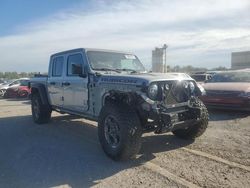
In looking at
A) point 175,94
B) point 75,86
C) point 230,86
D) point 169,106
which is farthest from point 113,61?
point 230,86

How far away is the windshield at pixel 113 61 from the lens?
7.36 m

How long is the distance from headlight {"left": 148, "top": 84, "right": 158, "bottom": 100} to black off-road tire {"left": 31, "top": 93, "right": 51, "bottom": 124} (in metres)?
4.90

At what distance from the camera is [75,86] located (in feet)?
25.1

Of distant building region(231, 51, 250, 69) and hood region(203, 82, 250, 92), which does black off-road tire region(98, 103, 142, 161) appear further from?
distant building region(231, 51, 250, 69)

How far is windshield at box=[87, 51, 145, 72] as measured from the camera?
290 inches

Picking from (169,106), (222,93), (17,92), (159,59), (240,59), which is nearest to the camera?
(169,106)

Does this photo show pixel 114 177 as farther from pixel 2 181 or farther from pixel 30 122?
pixel 30 122

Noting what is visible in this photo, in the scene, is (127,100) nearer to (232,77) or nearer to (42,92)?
(42,92)

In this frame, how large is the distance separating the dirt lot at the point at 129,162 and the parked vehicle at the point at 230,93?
1.79 meters

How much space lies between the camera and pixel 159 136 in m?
7.60

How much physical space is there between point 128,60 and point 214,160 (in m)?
3.40

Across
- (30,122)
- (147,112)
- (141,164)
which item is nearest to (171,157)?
(141,164)

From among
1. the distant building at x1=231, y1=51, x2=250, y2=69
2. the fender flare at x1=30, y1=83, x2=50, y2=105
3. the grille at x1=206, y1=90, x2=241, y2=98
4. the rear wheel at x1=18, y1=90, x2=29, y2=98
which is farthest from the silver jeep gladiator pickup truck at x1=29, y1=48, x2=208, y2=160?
the distant building at x1=231, y1=51, x2=250, y2=69

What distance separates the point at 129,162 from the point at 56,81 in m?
4.01
